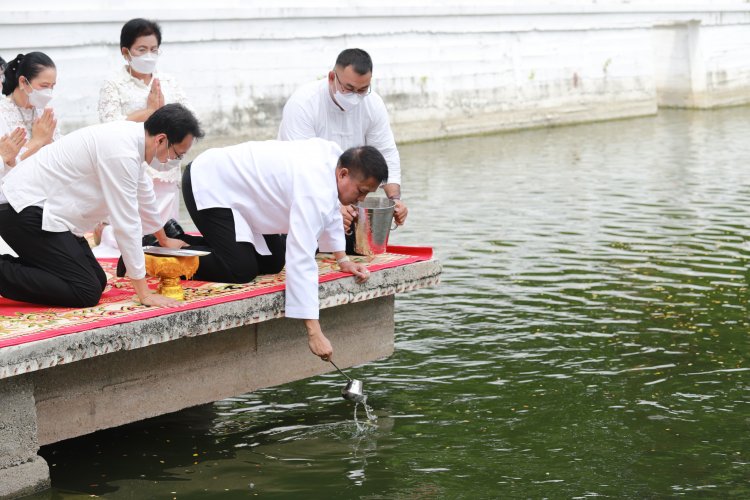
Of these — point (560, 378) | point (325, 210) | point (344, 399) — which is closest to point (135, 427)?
point (344, 399)

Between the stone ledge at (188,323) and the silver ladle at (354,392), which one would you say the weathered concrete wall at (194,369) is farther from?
the silver ladle at (354,392)

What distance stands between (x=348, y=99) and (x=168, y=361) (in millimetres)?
2164

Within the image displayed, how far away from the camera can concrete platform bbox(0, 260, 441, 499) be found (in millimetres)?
5434

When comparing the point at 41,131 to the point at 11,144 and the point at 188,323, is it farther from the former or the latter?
the point at 188,323

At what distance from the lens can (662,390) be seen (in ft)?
23.0

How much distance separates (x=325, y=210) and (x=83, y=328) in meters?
1.33

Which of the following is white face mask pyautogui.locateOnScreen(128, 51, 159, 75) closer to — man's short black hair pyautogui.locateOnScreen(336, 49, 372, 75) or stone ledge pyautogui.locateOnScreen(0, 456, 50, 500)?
man's short black hair pyautogui.locateOnScreen(336, 49, 372, 75)

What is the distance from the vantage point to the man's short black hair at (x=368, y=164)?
6141 mm

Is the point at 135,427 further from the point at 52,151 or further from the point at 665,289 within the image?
the point at 665,289

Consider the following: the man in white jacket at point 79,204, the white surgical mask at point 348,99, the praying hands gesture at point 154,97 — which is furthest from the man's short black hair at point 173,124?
the praying hands gesture at point 154,97

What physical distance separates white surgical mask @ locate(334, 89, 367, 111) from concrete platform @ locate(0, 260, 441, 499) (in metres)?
1.11

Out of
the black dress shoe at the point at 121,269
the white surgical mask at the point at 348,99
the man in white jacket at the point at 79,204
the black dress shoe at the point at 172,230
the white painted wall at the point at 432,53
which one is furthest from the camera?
the white painted wall at the point at 432,53

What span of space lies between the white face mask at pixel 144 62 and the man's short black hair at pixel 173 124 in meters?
1.97

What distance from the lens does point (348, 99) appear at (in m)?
7.59
